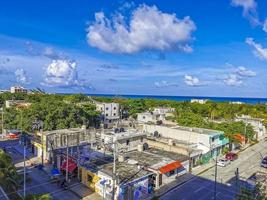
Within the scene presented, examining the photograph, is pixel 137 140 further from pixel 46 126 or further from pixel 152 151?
pixel 46 126

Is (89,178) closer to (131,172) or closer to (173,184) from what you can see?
(131,172)

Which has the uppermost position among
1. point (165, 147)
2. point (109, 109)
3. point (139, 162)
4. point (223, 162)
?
point (109, 109)

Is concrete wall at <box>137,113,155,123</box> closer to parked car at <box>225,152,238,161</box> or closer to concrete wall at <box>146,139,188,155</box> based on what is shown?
concrete wall at <box>146,139,188,155</box>

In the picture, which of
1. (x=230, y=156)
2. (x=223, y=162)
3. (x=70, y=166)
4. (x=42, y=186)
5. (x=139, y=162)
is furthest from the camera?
(x=230, y=156)

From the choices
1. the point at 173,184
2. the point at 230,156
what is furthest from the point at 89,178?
the point at 230,156

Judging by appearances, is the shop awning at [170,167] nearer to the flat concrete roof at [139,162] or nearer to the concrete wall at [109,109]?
the flat concrete roof at [139,162]

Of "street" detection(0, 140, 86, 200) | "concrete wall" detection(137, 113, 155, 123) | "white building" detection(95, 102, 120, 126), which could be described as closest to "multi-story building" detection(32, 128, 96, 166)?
"street" detection(0, 140, 86, 200)
